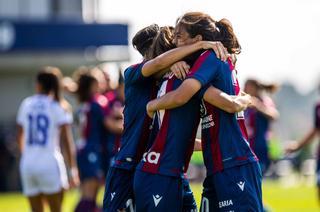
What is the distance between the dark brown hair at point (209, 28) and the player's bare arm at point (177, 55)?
0.12 metres

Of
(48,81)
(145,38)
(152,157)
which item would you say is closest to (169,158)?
(152,157)

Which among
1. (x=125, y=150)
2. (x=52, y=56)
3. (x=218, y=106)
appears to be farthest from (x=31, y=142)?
(x=52, y=56)

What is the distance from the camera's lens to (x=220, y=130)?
26.7 ft

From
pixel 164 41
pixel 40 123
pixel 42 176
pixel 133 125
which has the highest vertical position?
pixel 164 41

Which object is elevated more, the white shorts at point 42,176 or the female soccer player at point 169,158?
the female soccer player at point 169,158

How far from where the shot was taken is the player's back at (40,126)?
13.6 meters

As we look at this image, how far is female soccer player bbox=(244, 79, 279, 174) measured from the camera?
606 inches

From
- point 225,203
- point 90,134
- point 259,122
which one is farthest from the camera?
point 259,122

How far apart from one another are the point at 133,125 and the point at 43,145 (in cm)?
500

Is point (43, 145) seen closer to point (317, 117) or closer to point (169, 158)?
point (317, 117)

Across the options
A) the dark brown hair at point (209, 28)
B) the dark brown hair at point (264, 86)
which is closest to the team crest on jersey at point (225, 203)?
the dark brown hair at point (209, 28)

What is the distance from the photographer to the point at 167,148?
26.9ft

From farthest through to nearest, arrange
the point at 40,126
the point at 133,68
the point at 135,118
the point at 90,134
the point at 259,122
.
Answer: the point at 259,122 < the point at 90,134 < the point at 40,126 < the point at 135,118 < the point at 133,68

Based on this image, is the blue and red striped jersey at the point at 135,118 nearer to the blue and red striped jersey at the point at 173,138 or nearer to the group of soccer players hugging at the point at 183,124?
the group of soccer players hugging at the point at 183,124
